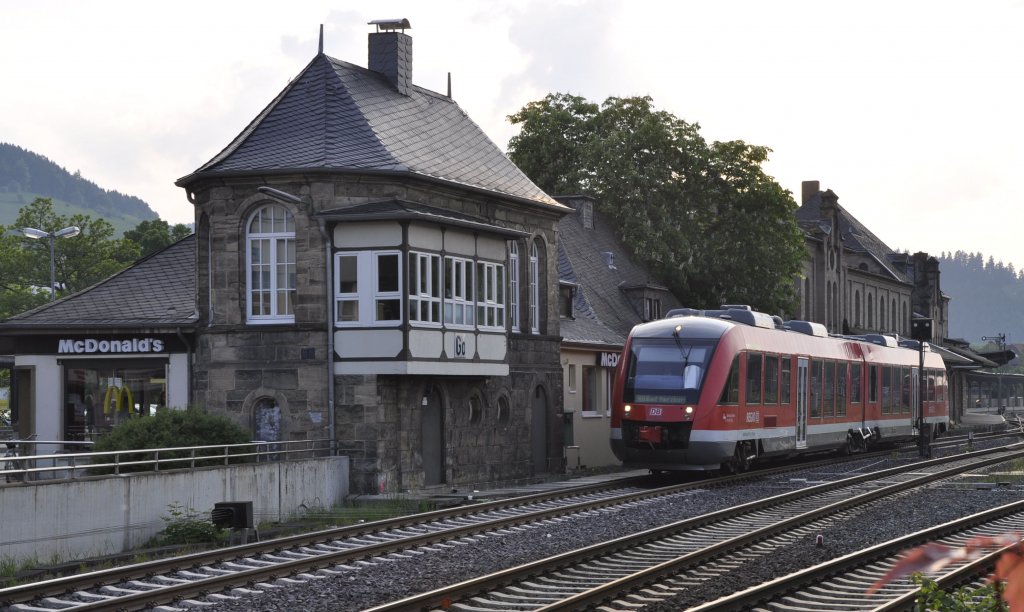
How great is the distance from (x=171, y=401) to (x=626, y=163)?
24838 millimetres

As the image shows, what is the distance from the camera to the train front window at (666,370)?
1014 inches

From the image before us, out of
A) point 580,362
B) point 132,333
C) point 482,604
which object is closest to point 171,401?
point 132,333

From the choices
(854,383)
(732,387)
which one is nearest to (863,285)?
(854,383)

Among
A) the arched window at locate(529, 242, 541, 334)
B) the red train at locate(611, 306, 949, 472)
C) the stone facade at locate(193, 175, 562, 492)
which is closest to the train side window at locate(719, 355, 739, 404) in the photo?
the red train at locate(611, 306, 949, 472)

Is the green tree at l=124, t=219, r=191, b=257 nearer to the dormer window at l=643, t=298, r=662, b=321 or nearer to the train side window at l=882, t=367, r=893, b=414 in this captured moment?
the dormer window at l=643, t=298, r=662, b=321

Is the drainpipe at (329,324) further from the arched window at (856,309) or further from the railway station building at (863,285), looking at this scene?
the arched window at (856,309)

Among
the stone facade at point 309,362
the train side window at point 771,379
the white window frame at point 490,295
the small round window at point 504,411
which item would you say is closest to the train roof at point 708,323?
the train side window at point 771,379

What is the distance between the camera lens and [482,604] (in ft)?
37.7

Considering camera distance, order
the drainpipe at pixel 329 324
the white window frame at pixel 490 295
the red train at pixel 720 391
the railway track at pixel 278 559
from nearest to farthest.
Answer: the railway track at pixel 278 559 → the red train at pixel 720 391 → the drainpipe at pixel 329 324 → the white window frame at pixel 490 295

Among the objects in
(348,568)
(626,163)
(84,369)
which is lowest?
(348,568)

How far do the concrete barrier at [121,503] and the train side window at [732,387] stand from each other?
26.6ft

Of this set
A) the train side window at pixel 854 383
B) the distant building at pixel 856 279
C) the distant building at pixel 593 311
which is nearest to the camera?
the train side window at pixel 854 383

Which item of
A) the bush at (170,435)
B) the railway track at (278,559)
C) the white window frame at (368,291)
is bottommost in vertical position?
the railway track at (278,559)

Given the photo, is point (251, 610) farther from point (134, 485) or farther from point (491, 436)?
point (491, 436)
